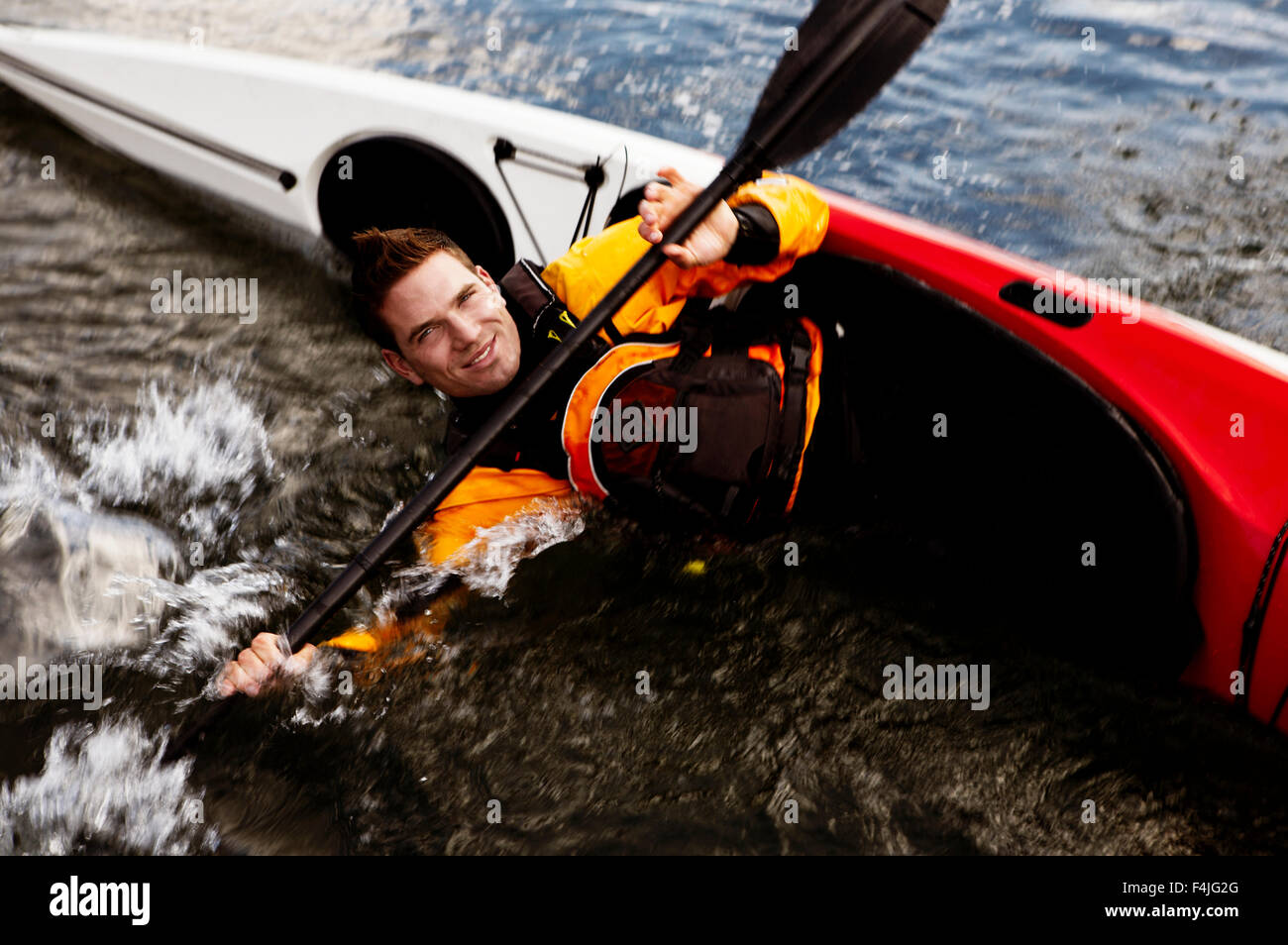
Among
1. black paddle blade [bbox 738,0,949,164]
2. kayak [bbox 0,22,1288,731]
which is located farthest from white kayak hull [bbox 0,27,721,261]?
black paddle blade [bbox 738,0,949,164]

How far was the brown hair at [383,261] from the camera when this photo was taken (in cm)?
161

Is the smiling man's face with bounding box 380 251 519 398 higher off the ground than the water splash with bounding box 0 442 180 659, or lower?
higher

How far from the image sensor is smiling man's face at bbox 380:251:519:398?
162 centimetres

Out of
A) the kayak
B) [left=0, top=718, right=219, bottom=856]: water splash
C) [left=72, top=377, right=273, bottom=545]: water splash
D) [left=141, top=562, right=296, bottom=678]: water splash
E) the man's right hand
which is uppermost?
the kayak

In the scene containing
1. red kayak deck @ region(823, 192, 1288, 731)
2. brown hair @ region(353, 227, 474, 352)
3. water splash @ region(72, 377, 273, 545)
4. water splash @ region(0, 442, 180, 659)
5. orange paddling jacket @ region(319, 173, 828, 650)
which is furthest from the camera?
water splash @ region(72, 377, 273, 545)

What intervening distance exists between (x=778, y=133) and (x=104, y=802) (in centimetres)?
193

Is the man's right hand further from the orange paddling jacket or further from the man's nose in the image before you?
the man's nose

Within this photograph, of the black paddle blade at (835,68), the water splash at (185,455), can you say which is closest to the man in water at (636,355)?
the black paddle blade at (835,68)

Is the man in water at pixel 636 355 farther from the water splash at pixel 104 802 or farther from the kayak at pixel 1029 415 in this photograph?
the water splash at pixel 104 802

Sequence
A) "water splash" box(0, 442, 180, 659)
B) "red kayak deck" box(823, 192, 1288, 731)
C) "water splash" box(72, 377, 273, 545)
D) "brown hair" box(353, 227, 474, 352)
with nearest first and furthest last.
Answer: "red kayak deck" box(823, 192, 1288, 731)
"brown hair" box(353, 227, 474, 352)
"water splash" box(0, 442, 180, 659)
"water splash" box(72, 377, 273, 545)

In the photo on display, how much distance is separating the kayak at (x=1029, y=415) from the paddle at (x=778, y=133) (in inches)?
10.0

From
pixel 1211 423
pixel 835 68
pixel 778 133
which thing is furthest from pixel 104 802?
pixel 1211 423
